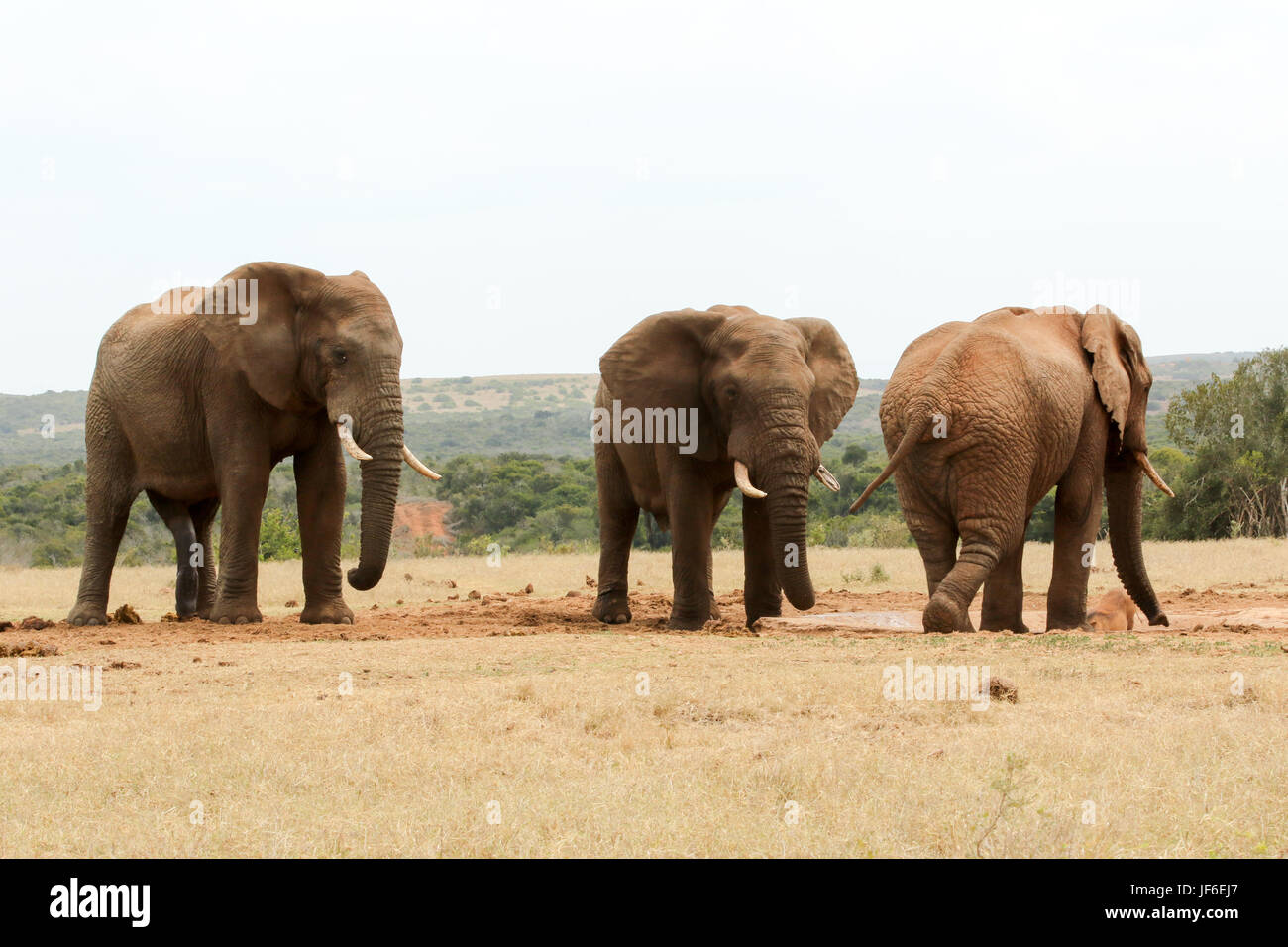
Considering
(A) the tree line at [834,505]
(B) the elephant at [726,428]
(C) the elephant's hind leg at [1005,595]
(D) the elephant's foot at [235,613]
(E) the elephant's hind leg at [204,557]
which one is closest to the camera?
(B) the elephant at [726,428]

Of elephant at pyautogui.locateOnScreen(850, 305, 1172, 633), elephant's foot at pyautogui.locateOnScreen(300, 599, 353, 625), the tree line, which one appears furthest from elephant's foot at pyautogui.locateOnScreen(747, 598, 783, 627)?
the tree line

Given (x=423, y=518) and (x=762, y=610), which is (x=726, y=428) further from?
(x=423, y=518)

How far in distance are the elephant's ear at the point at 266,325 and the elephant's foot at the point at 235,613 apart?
173 cm

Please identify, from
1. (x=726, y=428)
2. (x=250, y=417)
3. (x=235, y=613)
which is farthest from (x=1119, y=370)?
(x=235, y=613)

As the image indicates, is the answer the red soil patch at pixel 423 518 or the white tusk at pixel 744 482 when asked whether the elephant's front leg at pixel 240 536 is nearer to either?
the white tusk at pixel 744 482

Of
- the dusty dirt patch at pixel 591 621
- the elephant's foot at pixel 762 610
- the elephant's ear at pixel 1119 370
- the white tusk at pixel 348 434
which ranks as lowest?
the dusty dirt patch at pixel 591 621

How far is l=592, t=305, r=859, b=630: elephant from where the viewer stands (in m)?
11.4

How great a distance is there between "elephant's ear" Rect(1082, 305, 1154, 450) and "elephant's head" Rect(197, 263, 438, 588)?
210 inches

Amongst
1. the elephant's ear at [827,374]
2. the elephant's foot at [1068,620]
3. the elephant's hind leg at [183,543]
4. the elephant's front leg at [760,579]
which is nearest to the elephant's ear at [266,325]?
the elephant's hind leg at [183,543]

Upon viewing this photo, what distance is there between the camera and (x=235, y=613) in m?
12.8

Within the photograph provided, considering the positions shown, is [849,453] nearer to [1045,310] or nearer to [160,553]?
[160,553]

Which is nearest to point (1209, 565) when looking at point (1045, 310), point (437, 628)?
point (1045, 310)

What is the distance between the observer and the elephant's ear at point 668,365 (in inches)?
486

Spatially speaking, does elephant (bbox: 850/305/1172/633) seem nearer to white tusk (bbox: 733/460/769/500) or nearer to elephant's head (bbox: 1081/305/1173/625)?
elephant's head (bbox: 1081/305/1173/625)
